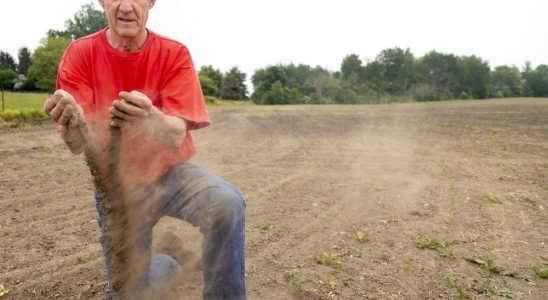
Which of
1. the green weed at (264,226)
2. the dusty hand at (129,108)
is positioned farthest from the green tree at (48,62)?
the dusty hand at (129,108)

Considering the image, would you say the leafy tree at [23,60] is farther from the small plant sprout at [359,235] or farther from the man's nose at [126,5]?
the man's nose at [126,5]

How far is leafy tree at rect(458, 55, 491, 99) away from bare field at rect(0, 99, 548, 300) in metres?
61.3

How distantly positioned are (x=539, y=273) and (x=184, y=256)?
3016 mm

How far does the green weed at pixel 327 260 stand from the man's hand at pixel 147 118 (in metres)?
2.05

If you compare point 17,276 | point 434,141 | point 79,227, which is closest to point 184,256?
point 17,276

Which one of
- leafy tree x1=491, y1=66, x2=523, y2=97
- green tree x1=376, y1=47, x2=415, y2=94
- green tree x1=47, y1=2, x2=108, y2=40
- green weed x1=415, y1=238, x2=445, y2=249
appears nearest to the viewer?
green weed x1=415, y1=238, x2=445, y2=249

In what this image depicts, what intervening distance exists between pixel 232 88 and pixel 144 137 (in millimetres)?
63519

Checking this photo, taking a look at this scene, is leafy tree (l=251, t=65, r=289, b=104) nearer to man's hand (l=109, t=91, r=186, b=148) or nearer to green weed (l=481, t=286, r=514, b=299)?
green weed (l=481, t=286, r=514, b=299)

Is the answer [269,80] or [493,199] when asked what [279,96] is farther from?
[493,199]

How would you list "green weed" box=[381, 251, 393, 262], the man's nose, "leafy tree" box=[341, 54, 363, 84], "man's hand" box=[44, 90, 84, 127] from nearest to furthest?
"man's hand" box=[44, 90, 84, 127] → the man's nose → "green weed" box=[381, 251, 393, 262] → "leafy tree" box=[341, 54, 363, 84]

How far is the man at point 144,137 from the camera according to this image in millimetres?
1818

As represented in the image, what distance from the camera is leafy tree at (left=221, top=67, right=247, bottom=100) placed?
63469 mm

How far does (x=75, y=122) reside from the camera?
1.75 meters

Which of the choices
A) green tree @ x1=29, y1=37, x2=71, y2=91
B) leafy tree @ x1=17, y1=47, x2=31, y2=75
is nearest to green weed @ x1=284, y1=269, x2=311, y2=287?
green tree @ x1=29, y1=37, x2=71, y2=91
